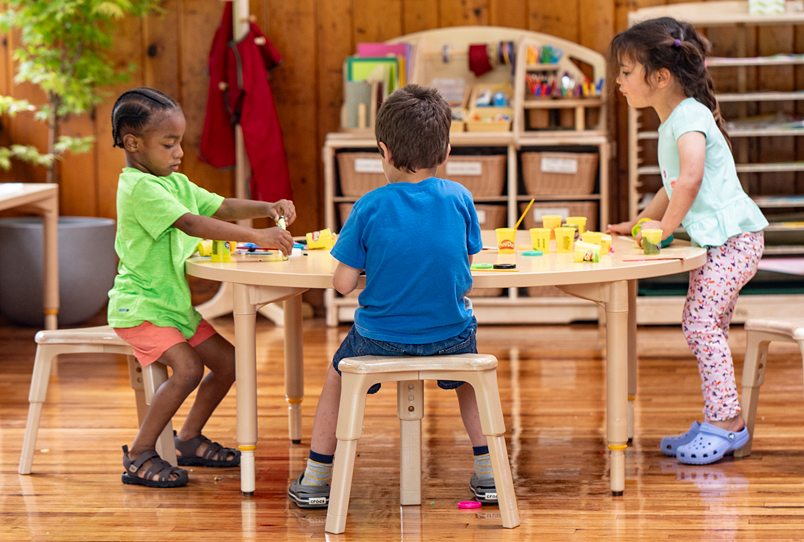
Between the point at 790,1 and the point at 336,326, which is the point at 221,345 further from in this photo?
the point at 790,1

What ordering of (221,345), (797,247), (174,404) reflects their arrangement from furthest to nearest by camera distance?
1. (797,247)
2. (221,345)
3. (174,404)

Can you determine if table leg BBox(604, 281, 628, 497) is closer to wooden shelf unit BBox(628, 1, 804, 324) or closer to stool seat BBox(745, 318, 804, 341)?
stool seat BBox(745, 318, 804, 341)

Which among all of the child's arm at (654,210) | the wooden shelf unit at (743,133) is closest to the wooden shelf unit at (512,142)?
the wooden shelf unit at (743,133)

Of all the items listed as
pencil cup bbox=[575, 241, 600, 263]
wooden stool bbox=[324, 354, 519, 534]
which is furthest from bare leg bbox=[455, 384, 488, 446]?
pencil cup bbox=[575, 241, 600, 263]

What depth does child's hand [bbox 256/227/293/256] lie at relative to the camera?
1.95m

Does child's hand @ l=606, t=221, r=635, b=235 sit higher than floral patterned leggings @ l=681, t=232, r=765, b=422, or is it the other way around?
child's hand @ l=606, t=221, r=635, b=235

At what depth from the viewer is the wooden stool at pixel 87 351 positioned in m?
2.11

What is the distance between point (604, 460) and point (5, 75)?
360 centimetres

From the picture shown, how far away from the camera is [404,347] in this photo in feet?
5.81

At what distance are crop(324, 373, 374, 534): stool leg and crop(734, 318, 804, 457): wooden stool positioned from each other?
1.08 meters

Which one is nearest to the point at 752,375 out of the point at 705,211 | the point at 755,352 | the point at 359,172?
the point at 755,352

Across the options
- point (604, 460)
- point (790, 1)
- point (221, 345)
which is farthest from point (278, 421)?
point (790, 1)

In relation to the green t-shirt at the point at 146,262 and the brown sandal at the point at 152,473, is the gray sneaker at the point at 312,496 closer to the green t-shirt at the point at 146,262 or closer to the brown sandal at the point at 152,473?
the brown sandal at the point at 152,473

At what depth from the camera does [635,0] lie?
4.10m
